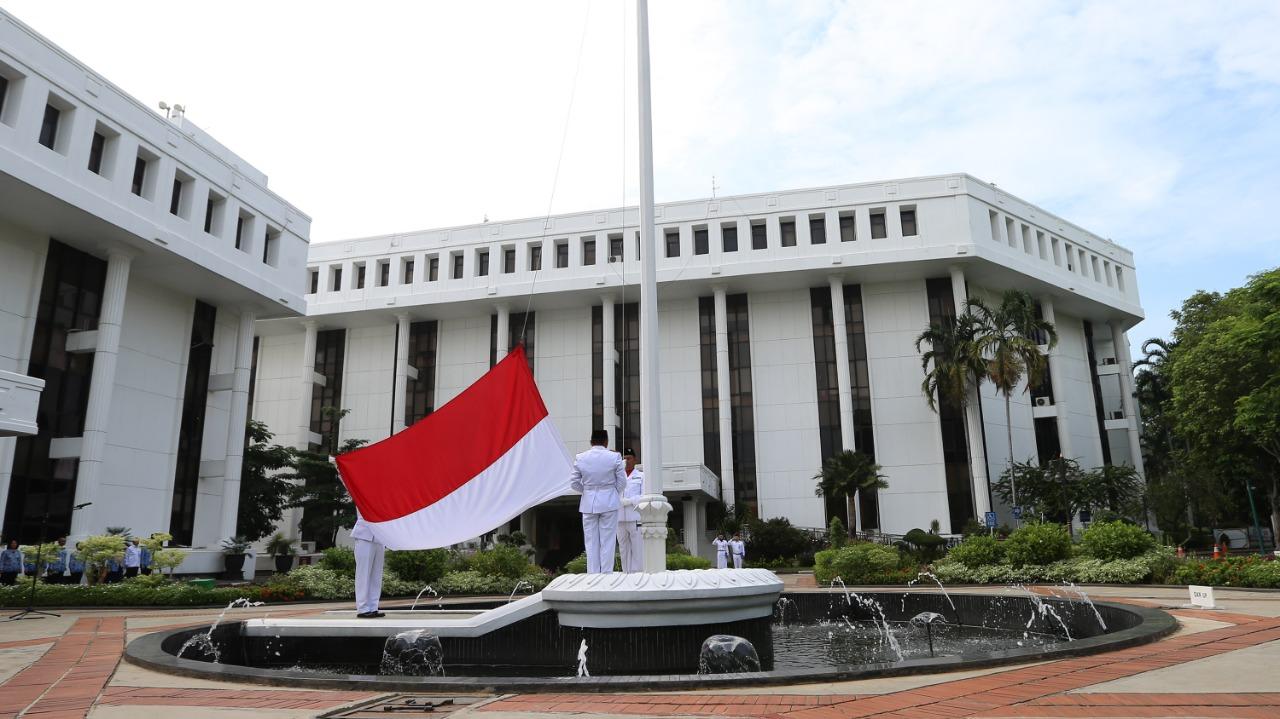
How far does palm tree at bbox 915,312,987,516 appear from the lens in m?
36.2

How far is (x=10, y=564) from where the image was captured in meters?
18.8

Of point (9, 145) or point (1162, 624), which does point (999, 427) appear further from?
point (9, 145)

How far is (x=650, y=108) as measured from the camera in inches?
→ 454

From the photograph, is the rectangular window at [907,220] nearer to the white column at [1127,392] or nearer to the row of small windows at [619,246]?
the row of small windows at [619,246]

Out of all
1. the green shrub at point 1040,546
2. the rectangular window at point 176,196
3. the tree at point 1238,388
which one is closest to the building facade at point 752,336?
the tree at point 1238,388

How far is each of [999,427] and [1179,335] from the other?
12467mm

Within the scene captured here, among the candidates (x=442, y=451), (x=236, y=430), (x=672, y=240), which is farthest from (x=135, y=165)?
(x=672, y=240)

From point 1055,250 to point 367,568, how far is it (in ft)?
147

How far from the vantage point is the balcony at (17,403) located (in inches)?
538

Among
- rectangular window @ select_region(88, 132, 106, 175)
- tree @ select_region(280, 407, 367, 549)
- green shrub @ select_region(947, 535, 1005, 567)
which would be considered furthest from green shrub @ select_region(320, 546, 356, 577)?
tree @ select_region(280, 407, 367, 549)

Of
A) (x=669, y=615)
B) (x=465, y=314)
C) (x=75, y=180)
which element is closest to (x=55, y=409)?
(x=75, y=180)

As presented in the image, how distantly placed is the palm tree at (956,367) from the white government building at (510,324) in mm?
1330

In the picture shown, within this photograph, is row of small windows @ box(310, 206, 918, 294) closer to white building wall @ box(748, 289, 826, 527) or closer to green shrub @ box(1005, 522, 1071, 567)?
white building wall @ box(748, 289, 826, 527)

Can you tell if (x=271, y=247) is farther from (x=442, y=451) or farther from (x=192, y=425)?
(x=442, y=451)
